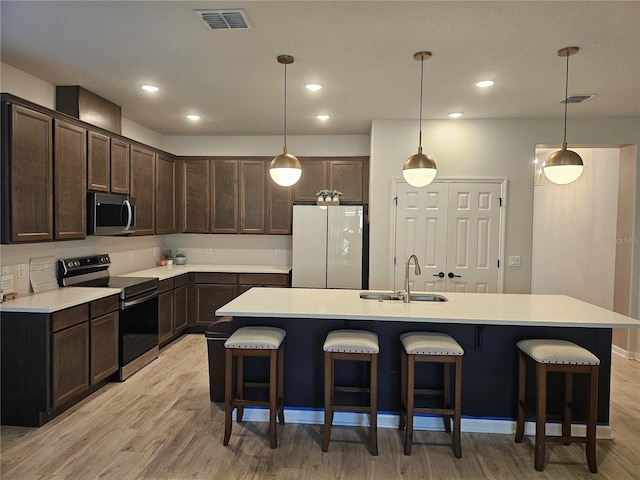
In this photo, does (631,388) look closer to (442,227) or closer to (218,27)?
(442,227)

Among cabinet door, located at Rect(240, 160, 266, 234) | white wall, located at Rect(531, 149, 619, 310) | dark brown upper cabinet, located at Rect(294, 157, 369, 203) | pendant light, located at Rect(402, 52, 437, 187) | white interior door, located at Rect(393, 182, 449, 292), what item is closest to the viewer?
pendant light, located at Rect(402, 52, 437, 187)

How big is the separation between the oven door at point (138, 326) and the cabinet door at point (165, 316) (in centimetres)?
14

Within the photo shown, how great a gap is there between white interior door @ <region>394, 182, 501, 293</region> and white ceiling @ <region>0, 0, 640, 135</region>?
895 mm

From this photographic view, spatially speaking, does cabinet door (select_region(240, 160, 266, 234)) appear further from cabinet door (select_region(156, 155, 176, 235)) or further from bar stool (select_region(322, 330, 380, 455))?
bar stool (select_region(322, 330, 380, 455))

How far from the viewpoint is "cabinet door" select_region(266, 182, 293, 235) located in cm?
580

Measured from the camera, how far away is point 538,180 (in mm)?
5926

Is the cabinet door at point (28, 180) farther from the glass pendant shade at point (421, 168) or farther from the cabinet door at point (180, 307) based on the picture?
the glass pendant shade at point (421, 168)

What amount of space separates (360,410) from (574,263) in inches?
183

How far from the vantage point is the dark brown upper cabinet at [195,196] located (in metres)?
5.88

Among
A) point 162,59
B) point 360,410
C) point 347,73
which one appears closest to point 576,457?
point 360,410

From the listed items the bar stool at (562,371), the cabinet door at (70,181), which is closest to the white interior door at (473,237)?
the bar stool at (562,371)

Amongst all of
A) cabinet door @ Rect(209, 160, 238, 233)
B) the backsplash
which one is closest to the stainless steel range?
the backsplash

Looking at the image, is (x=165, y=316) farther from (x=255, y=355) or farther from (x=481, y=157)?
(x=481, y=157)

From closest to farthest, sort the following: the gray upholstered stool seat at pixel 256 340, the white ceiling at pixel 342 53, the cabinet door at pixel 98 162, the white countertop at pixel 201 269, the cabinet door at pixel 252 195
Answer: the white ceiling at pixel 342 53 < the gray upholstered stool seat at pixel 256 340 < the cabinet door at pixel 98 162 < the white countertop at pixel 201 269 < the cabinet door at pixel 252 195
